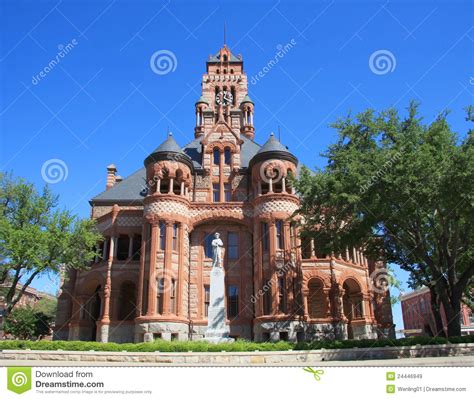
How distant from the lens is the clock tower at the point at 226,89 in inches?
2087

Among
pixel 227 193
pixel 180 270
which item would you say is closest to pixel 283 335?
pixel 180 270

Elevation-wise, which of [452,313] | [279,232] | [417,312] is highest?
[279,232]

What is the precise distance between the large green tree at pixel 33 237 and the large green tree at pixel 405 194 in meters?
16.7

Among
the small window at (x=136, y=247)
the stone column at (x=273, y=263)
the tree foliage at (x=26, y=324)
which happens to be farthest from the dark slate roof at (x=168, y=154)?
the tree foliage at (x=26, y=324)

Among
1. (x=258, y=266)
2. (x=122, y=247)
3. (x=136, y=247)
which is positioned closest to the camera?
(x=258, y=266)

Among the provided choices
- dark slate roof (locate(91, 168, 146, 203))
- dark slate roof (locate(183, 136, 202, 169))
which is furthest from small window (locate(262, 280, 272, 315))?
dark slate roof (locate(91, 168, 146, 203))

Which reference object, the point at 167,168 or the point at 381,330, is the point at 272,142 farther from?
the point at 381,330

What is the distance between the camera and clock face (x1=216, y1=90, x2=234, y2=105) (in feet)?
180

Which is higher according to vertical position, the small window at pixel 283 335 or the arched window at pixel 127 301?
the arched window at pixel 127 301

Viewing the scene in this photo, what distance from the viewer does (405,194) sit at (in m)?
21.0

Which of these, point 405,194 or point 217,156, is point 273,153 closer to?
point 217,156

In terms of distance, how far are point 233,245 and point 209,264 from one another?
2.55 m

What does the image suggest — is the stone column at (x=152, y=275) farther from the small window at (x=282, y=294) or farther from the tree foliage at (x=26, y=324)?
the tree foliage at (x=26, y=324)
